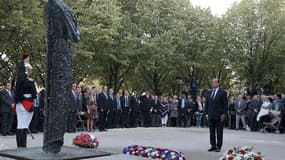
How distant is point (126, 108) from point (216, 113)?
1104 centimetres

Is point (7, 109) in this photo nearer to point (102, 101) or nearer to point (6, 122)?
point (6, 122)

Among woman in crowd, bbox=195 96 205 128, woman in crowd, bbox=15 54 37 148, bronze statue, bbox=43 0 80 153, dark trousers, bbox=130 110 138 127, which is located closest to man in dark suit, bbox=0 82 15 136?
woman in crowd, bbox=15 54 37 148

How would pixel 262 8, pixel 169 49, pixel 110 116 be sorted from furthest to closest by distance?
pixel 262 8, pixel 169 49, pixel 110 116

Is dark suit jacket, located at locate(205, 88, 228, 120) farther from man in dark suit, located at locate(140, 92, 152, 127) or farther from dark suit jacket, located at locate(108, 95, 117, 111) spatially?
man in dark suit, located at locate(140, 92, 152, 127)

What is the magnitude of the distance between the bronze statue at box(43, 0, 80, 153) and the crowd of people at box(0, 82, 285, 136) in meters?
9.51

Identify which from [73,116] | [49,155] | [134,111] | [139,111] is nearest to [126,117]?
[134,111]

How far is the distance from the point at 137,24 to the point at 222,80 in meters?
14.0

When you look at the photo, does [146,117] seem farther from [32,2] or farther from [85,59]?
[32,2]

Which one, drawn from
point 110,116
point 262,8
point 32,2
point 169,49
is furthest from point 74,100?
point 262,8

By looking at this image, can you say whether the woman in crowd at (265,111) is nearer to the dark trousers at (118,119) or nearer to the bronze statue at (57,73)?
the dark trousers at (118,119)

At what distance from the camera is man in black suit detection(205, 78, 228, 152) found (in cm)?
1217

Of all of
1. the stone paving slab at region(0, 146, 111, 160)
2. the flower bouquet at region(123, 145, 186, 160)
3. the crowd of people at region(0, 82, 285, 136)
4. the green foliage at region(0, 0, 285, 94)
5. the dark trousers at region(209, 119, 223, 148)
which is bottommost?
the flower bouquet at region(123, 145, 186, 160)

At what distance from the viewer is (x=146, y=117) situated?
24750 mm

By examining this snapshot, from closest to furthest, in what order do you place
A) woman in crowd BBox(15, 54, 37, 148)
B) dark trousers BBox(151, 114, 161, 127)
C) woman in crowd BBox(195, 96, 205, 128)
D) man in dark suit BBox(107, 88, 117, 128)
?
woman in crowd BBox(15, 54, 37, 148)
man in dark suit BBox(107, 88, 117, 128)
dark trousers BBox(151, 114, 161, 127)
woman in crowd BBox(195, 96, 205, 128)
